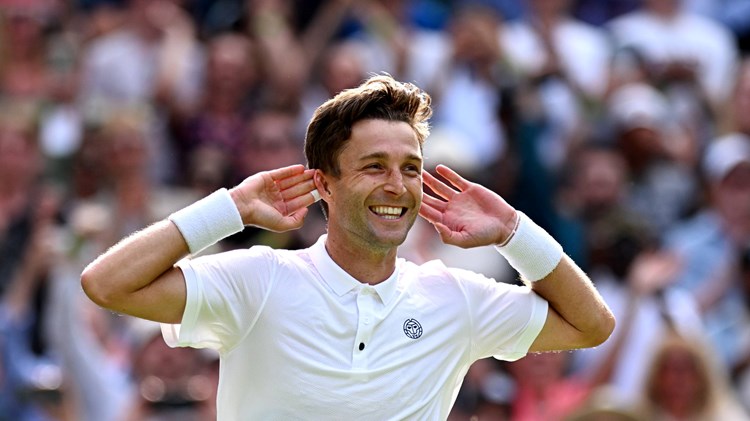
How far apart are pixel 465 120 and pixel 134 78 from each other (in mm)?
2296

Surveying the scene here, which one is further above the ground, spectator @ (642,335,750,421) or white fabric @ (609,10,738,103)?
white fabric @ (609,10,738,103)

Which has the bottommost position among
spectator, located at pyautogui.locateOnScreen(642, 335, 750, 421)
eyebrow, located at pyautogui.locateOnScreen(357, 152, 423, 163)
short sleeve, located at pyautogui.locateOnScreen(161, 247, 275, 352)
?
spectator, located at pyautogui.locateOnScreen(642, 335, 750, 421)

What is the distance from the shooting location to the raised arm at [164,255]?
487 cm

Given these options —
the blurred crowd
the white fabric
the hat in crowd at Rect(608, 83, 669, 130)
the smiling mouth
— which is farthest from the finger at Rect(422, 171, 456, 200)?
the white fabric

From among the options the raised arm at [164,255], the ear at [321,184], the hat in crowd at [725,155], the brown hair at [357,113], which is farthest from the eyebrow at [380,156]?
the hat in crowd at [725,155]

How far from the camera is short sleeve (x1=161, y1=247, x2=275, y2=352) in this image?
4965mm

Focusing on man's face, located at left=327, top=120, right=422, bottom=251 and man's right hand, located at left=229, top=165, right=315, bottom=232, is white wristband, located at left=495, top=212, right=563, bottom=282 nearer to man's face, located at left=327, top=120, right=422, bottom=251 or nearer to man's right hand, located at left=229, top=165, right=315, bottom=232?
man's face, located at left=327, top=120, right=422, bottom=251

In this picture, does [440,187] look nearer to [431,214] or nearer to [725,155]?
[431,214]

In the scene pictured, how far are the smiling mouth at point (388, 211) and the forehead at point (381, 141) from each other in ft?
0.57

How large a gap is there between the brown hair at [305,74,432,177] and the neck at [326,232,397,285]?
255 millimetres

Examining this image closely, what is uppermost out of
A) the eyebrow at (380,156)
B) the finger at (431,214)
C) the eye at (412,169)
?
the eyebrow at (380,156)

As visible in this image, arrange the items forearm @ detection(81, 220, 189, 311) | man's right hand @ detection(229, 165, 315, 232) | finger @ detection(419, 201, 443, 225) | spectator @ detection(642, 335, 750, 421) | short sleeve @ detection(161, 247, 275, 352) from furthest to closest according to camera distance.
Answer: spectator @ detection(642, 335, 750, 421)
finger @ detection(419, 201, 443, 225)
man's right hand @ detection(229, 165, 315, 232)
short sleeve @ detection(161, 247, 275, 352)
forearm @ detection(81, 220, 189, 311)

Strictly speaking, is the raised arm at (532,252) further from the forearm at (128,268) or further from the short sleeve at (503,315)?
the forearm at (128,268)

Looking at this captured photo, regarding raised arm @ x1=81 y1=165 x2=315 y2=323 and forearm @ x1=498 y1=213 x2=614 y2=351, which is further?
forearm @ x1=498 y1=213 x2=614 y2=351
